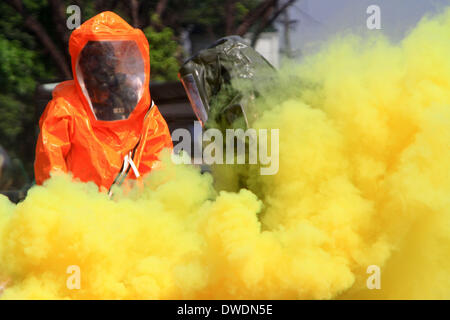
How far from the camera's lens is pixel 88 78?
10.2 ft

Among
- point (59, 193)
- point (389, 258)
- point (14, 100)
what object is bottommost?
point (389, 258)

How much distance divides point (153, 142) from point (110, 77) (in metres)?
0.44

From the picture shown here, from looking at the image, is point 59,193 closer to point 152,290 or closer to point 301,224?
point 152,290

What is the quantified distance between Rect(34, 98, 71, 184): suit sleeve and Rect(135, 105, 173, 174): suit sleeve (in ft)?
1.45

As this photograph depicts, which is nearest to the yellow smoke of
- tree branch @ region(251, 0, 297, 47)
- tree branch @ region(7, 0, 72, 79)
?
tree branch @ region(251, 0, 297, 47)

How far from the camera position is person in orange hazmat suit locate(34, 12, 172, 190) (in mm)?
2992

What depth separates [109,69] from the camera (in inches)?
124

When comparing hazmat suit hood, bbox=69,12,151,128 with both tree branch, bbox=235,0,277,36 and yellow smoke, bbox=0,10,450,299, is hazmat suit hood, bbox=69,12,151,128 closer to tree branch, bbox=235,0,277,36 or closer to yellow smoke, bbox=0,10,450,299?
yellow smoke, bbox=0,10,450,299

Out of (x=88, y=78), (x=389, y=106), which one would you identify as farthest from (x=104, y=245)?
(x=88, y=78)

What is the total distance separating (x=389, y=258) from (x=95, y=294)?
42.0 inches

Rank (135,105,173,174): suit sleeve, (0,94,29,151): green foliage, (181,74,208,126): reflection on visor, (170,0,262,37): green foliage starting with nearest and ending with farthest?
(181,74,208,126): reflection on visor
(135,105,173,174): suit sleeve
(170,0,262,37): green foliage
(0,94,29,151): green foliage

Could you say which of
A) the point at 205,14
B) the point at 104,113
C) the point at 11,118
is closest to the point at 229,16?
the point at 205,14

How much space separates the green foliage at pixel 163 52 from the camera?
5006mm

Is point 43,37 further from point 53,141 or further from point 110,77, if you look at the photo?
point 53,141
